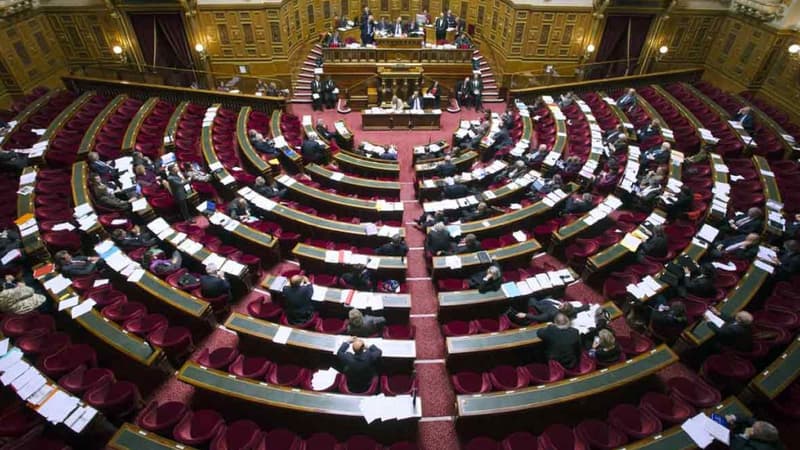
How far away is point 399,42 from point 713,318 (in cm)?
1642

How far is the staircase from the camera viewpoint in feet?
62.8

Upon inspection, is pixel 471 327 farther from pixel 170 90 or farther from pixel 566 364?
pixel 170 90

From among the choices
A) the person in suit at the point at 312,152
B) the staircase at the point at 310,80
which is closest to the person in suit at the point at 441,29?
the staircase at the point at 310,80

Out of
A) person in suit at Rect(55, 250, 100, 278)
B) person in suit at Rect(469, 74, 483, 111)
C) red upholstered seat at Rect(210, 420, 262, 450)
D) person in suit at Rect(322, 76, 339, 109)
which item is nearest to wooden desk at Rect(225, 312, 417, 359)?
red upholstered seat at Rect(210, 420, 262, 450)

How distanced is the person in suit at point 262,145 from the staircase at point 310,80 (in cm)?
586

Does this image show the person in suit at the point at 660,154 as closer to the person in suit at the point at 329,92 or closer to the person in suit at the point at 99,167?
the person in suit at the point at 329,92

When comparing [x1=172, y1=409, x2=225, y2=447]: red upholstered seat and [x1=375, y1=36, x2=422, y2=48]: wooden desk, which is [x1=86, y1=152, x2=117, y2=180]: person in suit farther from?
[x1=375, y1=36, x2=422, y2=48]: wooden desk

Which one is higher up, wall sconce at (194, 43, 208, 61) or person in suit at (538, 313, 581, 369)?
wall sconce at (194, 43, 208, 61)

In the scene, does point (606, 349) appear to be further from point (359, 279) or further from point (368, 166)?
point (368, 166)

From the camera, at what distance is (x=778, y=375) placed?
243 inches

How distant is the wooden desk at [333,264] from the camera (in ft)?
28.3

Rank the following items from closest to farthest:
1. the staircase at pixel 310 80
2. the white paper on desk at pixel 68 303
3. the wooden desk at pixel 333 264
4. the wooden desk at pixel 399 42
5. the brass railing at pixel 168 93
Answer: the white paper on desk at pixel 68 303
the wooden desk at pixel 333 264
the brass railing at pixel 168 93
the wooden desk at pixel 399 42
the staircase at pixel 310 80

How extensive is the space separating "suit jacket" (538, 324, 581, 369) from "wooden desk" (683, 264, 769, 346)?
2066 mm

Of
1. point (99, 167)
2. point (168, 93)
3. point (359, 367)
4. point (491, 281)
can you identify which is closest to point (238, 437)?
point (359, 367)
